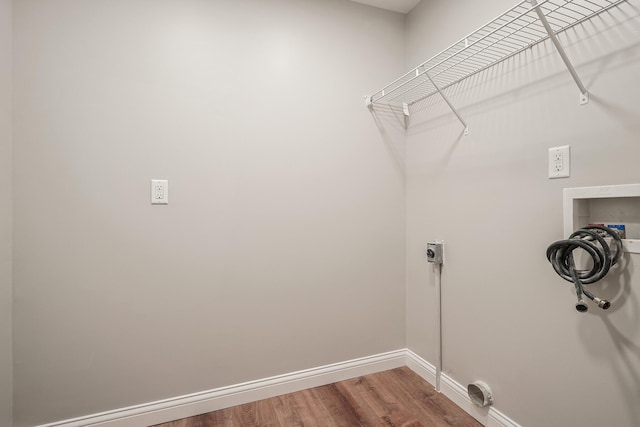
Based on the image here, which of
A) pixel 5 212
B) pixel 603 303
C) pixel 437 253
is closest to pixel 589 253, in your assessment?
pixel 603 303

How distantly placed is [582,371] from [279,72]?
1.93 metres

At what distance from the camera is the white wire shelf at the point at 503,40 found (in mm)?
1006

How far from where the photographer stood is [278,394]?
1.71 meters

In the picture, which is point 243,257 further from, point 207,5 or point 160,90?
point 207,5

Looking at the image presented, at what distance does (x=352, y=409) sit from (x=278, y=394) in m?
0.43

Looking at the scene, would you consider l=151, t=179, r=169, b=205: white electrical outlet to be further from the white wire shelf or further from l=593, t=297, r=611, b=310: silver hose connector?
l=593, t=297, r=611, b=310: silver hose connector

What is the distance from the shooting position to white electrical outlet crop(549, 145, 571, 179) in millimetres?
1115

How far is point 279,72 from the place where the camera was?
1.70 meters

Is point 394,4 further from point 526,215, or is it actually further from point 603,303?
point 603,303

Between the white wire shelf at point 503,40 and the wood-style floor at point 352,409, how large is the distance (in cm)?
153

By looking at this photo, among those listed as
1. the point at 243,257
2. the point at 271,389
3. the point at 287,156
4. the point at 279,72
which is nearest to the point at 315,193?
the point at 287,156

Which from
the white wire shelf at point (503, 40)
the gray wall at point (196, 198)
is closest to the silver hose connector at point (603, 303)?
the white wire shelf at point (503, 40)

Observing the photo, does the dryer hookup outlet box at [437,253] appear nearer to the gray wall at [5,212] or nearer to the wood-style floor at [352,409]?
the wood-style floor at [352,409]

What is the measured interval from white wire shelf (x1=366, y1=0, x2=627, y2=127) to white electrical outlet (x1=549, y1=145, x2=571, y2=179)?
0.18 metres
